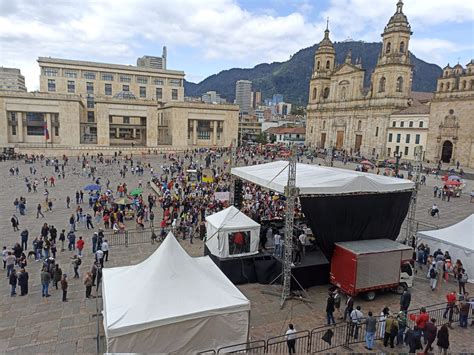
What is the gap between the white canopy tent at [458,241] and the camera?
1328cm

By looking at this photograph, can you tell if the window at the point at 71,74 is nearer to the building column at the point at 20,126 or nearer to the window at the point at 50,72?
the window at the point at 50,72

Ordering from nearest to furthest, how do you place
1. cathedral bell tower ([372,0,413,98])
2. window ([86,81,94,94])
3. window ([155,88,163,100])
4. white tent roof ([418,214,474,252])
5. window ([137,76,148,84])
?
1. white tent roof ([418,214,474,252])
2. cathedral bell tower ([372,0,413,98])
3. window ([86,81,94,94])
4. window ([137,76,148,84])
5. window ([155,88,163,100])

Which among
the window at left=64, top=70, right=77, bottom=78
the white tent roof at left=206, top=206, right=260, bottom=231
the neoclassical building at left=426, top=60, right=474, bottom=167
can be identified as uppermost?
the window at left=64, top=70, right=77, bottom=78

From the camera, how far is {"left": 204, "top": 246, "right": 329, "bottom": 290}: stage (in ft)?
40.0

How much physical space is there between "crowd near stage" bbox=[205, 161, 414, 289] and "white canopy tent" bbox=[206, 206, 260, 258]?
10 cm

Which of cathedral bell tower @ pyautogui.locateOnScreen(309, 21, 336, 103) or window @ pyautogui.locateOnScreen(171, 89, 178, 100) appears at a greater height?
cathedral bell tower @ pyautogui.locateOnScreen(309, 21, 336, 103)

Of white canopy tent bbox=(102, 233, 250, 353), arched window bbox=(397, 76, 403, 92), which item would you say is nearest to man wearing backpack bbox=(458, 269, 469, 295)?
white canopy tent bbox=(102, 233, 250, 353)

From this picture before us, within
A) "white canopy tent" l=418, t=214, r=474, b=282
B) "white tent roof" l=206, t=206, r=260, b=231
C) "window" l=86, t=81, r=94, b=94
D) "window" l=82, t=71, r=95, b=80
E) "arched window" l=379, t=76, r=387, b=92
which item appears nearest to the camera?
"white tent roof" l=206, t=206, r=260, b=231

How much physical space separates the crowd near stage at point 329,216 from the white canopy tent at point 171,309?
12.8ft

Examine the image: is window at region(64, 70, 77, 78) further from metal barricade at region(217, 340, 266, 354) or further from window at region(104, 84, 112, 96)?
metal barricade at region(217, 340, 266, 354)

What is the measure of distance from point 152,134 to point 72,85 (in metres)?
27.6

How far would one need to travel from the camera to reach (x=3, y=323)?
30.3ft

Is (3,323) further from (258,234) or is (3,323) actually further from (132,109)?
(132,109)

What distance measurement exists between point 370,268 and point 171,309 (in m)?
6.52
